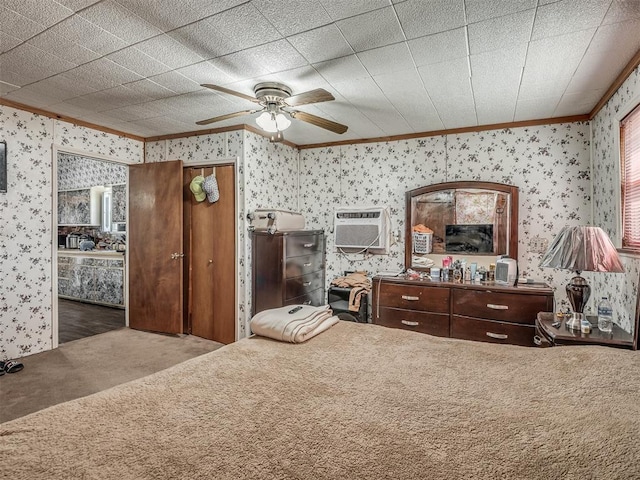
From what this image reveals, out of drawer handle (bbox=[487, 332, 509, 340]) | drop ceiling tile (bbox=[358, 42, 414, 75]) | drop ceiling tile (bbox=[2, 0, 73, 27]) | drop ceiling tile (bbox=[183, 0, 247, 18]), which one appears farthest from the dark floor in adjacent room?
drawer handle (bbox=[487, 332, 509, 340])

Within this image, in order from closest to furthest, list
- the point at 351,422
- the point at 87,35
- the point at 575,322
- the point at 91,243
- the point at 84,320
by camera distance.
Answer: the point at 351,422, the point at 87,35, the point at 575,322, the point at 84,320, the point at 91,243

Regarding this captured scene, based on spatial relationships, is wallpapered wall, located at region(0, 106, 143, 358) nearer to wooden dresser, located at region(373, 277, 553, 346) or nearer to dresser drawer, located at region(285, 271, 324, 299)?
dresser drawer, located at region(285, 271, 324, 299)

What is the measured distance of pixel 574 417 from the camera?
1.08 metres

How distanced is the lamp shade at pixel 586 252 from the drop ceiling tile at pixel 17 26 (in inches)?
135

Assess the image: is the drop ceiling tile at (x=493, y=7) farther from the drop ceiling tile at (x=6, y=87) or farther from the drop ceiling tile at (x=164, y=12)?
the drop ceiling tile at (x=6, y=87)

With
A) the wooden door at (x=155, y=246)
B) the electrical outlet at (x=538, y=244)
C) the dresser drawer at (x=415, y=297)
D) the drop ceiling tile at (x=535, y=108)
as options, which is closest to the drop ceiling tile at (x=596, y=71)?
the drop ceiling tile at (x=535, y=108)

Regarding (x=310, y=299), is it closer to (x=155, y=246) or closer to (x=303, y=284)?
(x=303, y=284)

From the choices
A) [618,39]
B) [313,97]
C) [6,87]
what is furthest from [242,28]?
[6,87]

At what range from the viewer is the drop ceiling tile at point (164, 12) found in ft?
Answer: 5.72

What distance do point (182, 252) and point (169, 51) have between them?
2.35 meters

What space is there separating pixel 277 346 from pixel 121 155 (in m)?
3.66

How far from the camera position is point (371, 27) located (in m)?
1.92

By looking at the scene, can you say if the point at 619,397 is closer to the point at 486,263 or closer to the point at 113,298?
the point at 486,263

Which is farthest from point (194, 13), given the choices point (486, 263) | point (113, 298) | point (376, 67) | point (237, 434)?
point (113, 298)
